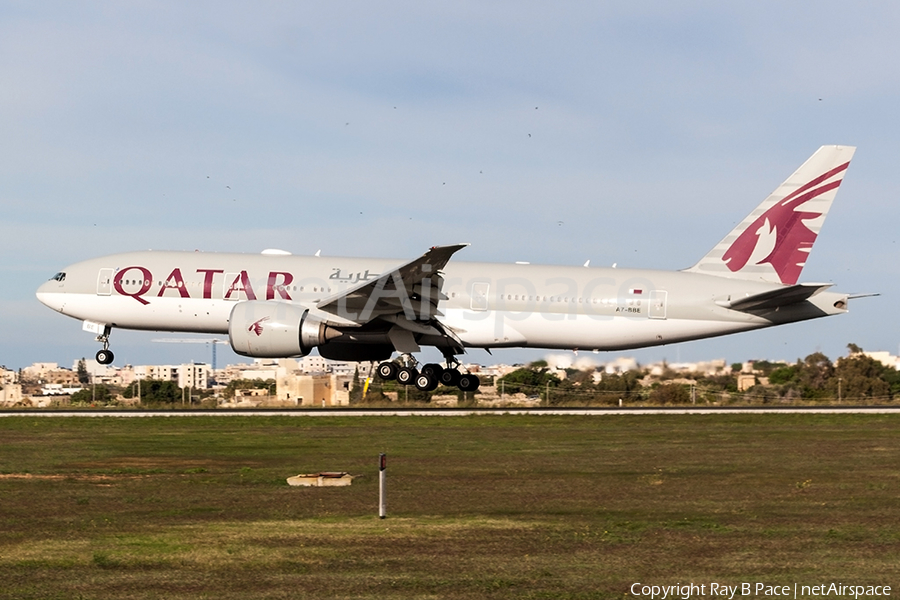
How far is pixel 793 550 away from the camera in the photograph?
604 inches

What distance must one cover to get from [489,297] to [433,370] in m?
3.64

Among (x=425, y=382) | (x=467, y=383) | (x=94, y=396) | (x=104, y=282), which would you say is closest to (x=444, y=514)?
(x=425, y=382)

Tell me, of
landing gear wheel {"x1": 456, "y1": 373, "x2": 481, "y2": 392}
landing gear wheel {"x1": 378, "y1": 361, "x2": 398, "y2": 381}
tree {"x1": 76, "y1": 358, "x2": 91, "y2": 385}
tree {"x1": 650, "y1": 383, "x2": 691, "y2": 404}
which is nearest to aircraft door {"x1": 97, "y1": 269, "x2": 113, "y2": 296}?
landing gear wheel {"x1": 378, "y1": 361, "x2": 398, "y2": 381}

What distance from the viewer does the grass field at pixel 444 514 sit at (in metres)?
13.4

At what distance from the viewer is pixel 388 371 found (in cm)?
4028

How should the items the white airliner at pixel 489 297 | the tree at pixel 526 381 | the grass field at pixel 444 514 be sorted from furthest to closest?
1. the tree at pixel 526 381
2. the white airliner at pixel 489 297
3. the grass field at pixel 444 514

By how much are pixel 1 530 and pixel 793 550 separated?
1212 cm

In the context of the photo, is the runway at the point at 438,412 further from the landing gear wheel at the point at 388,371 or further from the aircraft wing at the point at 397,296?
the aircraft wing at the point at 397,296

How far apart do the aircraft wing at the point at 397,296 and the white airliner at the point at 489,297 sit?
85 mm

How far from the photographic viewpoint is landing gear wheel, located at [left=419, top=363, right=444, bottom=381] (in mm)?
40719

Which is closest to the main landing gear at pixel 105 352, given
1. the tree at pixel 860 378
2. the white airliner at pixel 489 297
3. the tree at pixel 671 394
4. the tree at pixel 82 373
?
the white airliner at pixel 489 297

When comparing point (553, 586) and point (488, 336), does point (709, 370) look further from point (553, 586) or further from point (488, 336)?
point (553, 586)

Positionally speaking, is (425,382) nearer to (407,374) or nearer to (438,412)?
(407,374)

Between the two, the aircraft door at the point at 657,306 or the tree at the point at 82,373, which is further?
the tree at the point at 82,373
